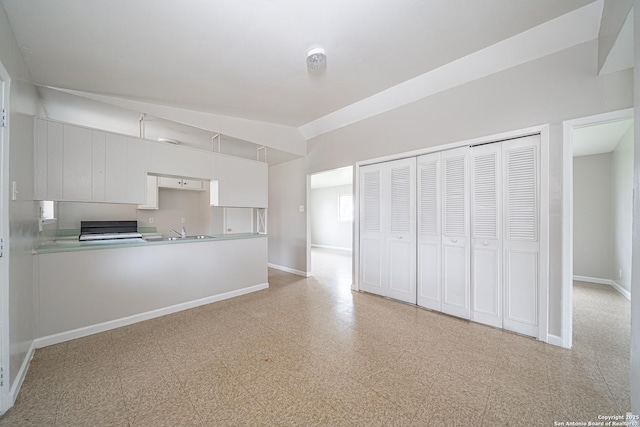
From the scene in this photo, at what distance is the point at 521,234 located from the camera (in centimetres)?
269

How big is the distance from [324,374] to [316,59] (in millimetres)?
2822

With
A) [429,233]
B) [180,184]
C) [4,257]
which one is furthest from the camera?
[180,184]

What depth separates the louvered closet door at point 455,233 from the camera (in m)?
3.07

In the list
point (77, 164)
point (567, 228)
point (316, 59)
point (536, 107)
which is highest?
point (316, 59)

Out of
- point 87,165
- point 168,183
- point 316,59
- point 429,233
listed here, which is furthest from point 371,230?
point 168,183

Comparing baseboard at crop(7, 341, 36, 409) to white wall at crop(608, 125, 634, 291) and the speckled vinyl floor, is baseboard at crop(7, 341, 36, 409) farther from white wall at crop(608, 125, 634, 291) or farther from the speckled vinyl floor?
white wall at crop(608, 125, 634, 291)

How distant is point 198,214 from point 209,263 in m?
3.00

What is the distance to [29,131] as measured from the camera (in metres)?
2.21

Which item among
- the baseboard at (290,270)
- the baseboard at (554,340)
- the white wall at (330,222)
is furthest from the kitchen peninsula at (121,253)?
the white wall at (330,222)

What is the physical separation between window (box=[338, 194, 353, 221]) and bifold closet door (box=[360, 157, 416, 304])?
16.0 feet

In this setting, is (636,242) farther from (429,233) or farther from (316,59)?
(316,59)

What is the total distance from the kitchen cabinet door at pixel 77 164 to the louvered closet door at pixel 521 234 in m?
4.59

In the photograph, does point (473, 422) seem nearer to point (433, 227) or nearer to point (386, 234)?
point (433, 227)

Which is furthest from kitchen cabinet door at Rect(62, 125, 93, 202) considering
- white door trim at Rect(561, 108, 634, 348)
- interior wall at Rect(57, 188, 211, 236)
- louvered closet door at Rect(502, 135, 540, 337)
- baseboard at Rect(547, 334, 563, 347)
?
baseboard at Rect(547, 334, 563, 347)
